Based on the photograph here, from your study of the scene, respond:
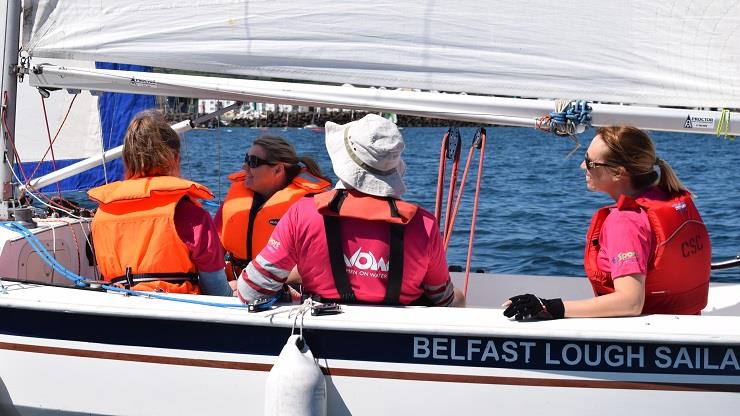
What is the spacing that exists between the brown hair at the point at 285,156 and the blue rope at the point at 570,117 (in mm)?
1169

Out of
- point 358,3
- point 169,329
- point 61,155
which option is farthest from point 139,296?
point 61,155

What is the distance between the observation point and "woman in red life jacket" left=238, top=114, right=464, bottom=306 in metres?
3.57

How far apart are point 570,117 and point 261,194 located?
1425mm

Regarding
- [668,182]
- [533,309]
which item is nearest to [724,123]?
[668,182]

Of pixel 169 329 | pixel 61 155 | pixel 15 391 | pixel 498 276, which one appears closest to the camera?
pixel 169 329

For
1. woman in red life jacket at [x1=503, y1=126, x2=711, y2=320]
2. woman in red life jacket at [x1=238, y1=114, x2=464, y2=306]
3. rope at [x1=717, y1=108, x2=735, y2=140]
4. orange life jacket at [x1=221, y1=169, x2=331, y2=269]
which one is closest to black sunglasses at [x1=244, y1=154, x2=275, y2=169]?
orange life jacket at [x1=221, y1=169, x2=331, y2=269]

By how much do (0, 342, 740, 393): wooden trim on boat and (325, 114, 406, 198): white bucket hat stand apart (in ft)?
1.98

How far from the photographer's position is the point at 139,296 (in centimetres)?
392

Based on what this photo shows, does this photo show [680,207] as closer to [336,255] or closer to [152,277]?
[336,255]

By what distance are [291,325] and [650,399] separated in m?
1.19

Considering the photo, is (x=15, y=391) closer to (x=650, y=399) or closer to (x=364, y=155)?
(x=364, y=155)

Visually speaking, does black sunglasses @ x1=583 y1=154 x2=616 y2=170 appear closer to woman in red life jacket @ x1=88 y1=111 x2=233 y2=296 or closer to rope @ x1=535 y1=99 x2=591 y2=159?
rope @ x1=535 y1=99 x2=591 y2=159

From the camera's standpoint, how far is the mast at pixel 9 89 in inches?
187

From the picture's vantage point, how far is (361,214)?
3.55 metres
